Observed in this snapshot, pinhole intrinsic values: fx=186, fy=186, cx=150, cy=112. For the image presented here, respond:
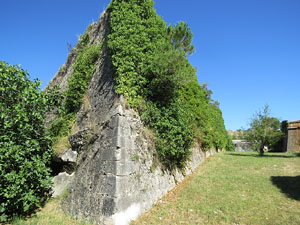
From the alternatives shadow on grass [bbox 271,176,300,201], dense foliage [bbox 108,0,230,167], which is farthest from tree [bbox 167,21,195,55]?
shadow on grass [bbox 271,176,300,201]

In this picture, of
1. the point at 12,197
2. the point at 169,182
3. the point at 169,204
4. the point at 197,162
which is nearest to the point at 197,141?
the point at 197,162

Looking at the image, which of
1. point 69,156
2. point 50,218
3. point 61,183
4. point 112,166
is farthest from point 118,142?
point 61,183

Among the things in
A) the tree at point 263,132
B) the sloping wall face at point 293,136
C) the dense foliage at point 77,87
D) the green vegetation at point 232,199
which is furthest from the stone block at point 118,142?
the sloping wall face at point 293,136

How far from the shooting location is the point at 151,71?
22.0ft

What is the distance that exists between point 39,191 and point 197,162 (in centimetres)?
740

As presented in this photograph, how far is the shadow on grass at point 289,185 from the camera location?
20.5ft

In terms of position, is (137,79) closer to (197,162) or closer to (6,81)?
(6,81)

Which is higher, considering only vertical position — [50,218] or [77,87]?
[77,87]

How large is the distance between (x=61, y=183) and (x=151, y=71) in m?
5.22

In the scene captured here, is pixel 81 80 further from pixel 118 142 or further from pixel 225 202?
pixel 225 202

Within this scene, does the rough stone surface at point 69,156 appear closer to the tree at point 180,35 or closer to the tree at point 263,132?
the tree at point 180,35

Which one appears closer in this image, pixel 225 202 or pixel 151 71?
pixel 225 202

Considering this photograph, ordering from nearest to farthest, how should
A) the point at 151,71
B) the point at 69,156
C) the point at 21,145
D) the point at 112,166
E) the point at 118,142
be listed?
the point at 112,166, the point at 118,142, the point at 21,145, the point at 151,71, the point at 69,156

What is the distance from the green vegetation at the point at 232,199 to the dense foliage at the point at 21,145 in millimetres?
3426
